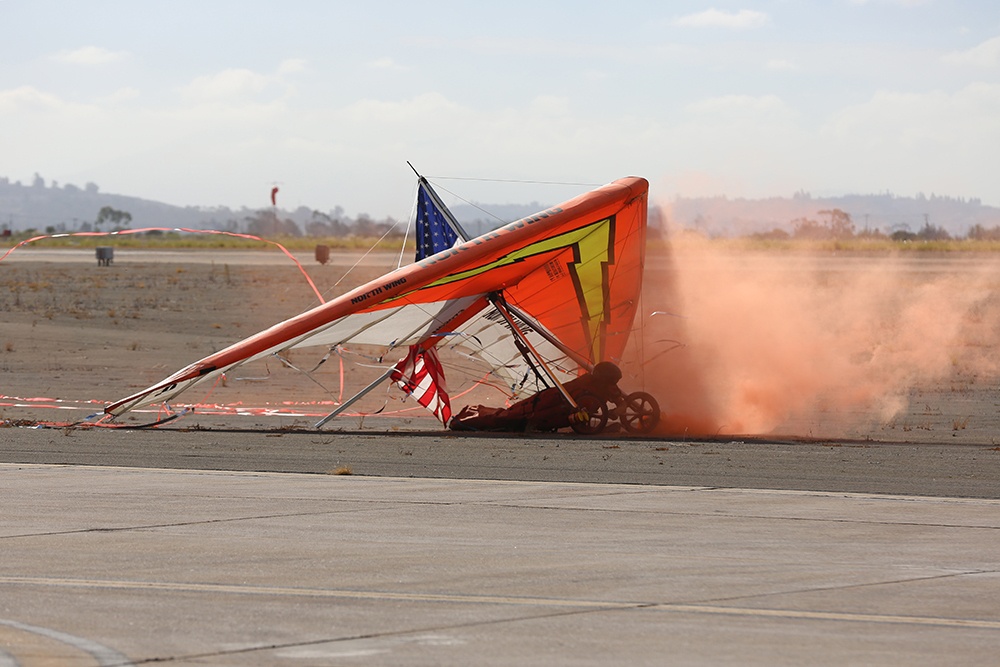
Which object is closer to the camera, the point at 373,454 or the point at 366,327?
the point at 373,454

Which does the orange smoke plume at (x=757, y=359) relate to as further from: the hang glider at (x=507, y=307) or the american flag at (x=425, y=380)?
the american flag at (x=425, y=380)

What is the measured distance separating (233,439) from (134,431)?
1.67 meters

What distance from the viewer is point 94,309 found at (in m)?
40.4

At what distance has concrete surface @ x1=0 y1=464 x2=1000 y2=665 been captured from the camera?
6766 millimetres

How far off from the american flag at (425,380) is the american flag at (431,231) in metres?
2.28

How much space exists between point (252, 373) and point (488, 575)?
61.6 ft

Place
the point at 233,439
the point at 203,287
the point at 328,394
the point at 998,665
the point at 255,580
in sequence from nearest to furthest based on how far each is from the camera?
the point at 998,665 < the point at 255,580 < the point at 233,439 < the point at 328,394 < the point at 203,287

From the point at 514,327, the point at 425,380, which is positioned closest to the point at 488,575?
the point at 514,327

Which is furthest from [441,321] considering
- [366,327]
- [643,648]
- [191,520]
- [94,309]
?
[94,309]

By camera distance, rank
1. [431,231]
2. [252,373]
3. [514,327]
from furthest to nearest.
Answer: [252,373]
[431,231]
[514,327]

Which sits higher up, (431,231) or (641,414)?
(431,231)

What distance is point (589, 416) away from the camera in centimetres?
1750

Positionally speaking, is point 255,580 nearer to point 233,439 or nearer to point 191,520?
point 191,520

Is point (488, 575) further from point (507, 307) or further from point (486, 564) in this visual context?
point (507, 307)
